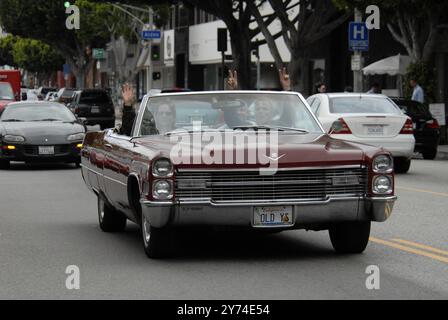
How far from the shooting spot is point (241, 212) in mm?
9523

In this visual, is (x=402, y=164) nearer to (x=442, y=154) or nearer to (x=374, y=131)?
(x=374, y=131)

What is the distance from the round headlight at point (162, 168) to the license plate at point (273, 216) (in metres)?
0.80

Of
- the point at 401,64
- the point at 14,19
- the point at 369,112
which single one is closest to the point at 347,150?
the point at 369,112

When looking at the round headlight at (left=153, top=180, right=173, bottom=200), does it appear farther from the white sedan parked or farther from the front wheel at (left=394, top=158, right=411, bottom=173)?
the front wheel at (left=394, top=158, right=411, bottom=173)

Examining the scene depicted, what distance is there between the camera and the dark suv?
4569 cm

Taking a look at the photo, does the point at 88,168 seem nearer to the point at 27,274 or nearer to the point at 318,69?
the point at 27,274

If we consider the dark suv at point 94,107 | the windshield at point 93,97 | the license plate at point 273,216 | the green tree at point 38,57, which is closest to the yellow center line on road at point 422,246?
the license plate at point 273,216

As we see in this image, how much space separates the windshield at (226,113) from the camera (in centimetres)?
1100

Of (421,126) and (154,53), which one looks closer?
(421,126)

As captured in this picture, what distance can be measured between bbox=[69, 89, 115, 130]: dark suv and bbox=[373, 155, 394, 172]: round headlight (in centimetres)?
3620

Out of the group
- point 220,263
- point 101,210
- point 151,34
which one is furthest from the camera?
point 151,34

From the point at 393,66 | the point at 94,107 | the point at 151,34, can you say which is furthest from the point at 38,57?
the point at 393,66

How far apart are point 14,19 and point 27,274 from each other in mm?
74259

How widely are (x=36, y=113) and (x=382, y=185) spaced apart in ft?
50.2
